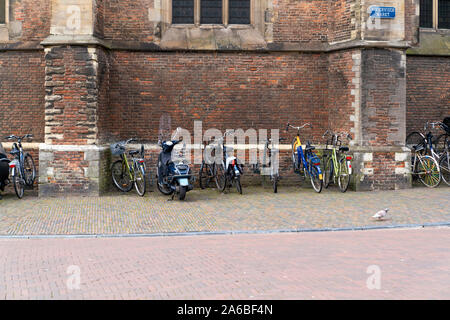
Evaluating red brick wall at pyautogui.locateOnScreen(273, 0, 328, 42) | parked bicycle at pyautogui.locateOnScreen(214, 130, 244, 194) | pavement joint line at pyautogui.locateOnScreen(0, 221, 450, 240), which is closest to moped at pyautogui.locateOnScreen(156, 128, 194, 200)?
parked bicycle at pyautogui.locateOnScreen(214, 130, 244, 194)

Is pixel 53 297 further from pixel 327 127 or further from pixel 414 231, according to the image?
pixel 327 127

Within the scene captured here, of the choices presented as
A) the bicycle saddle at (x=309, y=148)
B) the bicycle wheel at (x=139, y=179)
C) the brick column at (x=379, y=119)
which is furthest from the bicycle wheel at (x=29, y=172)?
the brick column at (x=379, y=119)

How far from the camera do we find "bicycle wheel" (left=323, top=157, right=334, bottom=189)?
13.9 metres

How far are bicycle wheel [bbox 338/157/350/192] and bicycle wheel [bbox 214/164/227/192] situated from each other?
2703 mm

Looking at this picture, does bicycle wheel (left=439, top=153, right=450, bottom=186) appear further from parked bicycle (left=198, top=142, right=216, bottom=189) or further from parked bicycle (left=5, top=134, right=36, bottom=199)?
parked bicycle (left=5, top=134, right=36, bottom=199)

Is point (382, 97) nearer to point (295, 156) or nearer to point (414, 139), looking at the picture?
point (414, 139)

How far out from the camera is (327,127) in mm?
15203

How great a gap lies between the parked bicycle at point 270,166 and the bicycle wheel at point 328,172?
1.16 m

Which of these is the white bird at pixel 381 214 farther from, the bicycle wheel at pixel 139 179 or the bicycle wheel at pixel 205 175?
the bicycle wheel at pixel 139 179

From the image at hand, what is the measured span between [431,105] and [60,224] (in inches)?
418

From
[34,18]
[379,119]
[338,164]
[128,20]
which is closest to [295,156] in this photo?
[338,164]

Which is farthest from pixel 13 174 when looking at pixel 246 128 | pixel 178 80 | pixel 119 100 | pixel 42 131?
pixel 246 128

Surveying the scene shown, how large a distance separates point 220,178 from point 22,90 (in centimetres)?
540

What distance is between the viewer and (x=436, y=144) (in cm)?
1558
